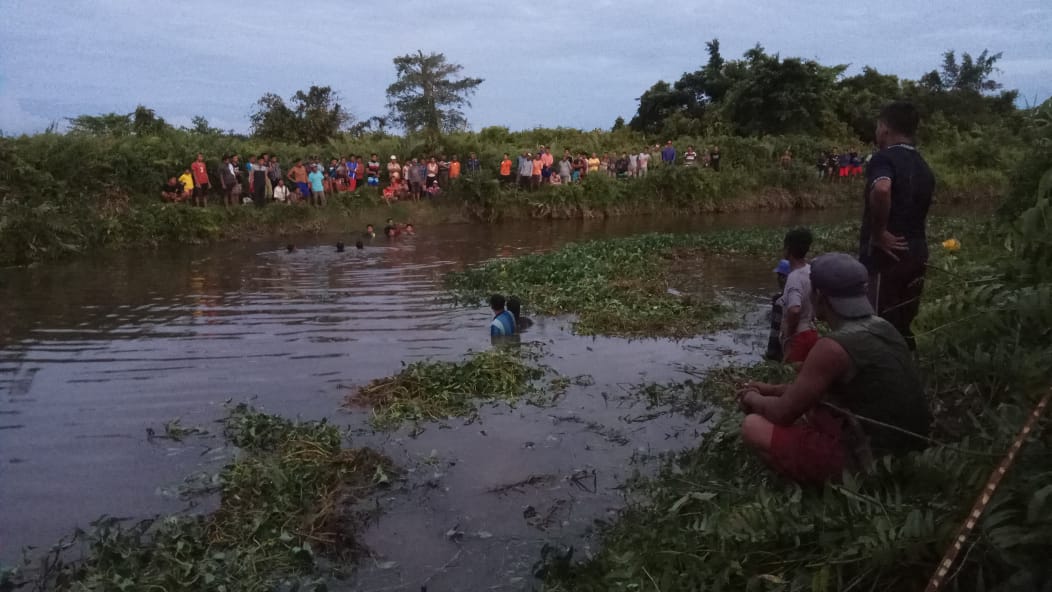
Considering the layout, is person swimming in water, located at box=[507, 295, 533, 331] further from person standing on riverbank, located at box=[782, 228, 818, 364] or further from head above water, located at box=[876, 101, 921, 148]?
head above water, located at box=[876, 101, 921, 148]

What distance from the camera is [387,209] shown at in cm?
2527

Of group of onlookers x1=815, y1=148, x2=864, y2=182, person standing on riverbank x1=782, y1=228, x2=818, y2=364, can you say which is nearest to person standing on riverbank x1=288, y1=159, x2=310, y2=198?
person standing on riverbank x1=782, y1=228, x2=818, y2=364

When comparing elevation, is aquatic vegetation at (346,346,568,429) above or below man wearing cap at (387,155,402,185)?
below

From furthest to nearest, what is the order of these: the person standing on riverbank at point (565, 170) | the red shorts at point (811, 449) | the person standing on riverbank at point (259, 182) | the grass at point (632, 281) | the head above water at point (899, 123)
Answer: the person standing on riverbank at point (565, 170) → the person standing on riverbank at point (259, 182) → the grass at point (632, 281) → the head above water at point (899, 123) → the red shorts at point (811, 449)

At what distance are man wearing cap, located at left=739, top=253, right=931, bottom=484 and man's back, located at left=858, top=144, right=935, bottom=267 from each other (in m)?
1.65

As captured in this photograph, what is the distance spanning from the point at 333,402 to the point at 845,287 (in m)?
5.51

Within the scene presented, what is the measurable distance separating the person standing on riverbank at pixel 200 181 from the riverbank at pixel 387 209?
24.5 inches

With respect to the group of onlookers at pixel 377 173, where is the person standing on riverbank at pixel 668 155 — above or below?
above

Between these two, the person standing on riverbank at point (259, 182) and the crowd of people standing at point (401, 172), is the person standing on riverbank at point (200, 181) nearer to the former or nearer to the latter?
the crowd of people standing at point (401, 172)

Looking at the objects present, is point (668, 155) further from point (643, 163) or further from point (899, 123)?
point (899, 123)

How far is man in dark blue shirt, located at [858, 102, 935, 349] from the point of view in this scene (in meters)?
5.19

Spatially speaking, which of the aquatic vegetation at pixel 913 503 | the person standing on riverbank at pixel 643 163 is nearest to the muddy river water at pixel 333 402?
the aquatic vegetation at pixel 913 503

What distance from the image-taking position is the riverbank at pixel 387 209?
1889 centimetres

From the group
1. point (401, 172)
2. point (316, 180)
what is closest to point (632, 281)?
point (316, 180)
